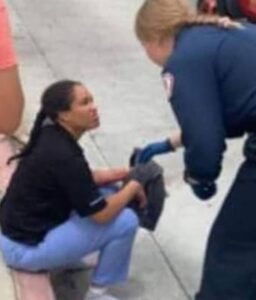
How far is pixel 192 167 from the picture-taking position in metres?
3.09

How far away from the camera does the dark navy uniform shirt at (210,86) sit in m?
2.97

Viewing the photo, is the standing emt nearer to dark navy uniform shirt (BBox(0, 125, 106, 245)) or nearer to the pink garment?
dark navy uniform shirt (BBox(0, 125, 106, 245))

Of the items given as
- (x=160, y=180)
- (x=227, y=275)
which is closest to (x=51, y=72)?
(x=160, y=180)

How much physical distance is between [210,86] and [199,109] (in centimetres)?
8

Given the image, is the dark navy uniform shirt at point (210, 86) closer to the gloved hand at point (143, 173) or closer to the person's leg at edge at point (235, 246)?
the person's leg at edge at point (235, 246)

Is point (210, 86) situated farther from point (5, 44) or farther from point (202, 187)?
point (5, 44)

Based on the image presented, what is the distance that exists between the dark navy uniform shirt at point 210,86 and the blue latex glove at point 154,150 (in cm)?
63

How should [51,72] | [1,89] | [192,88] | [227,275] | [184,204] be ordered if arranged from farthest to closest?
1. [51,72]
2. [184,204]
3. [1,89]
4. [227,275]
5. [192,88]

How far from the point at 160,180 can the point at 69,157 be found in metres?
0.53

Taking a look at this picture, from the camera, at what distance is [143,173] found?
3742mm

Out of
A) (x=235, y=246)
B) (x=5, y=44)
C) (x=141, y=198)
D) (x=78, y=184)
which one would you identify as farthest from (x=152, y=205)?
(x=5, y=44)

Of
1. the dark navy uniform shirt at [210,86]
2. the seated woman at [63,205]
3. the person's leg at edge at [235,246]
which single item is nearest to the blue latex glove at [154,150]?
the seated woman at [63,205]

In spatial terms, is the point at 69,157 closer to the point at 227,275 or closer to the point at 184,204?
the point at 227,275

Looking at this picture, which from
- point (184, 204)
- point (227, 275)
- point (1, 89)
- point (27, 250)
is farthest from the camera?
point (184, 204)
